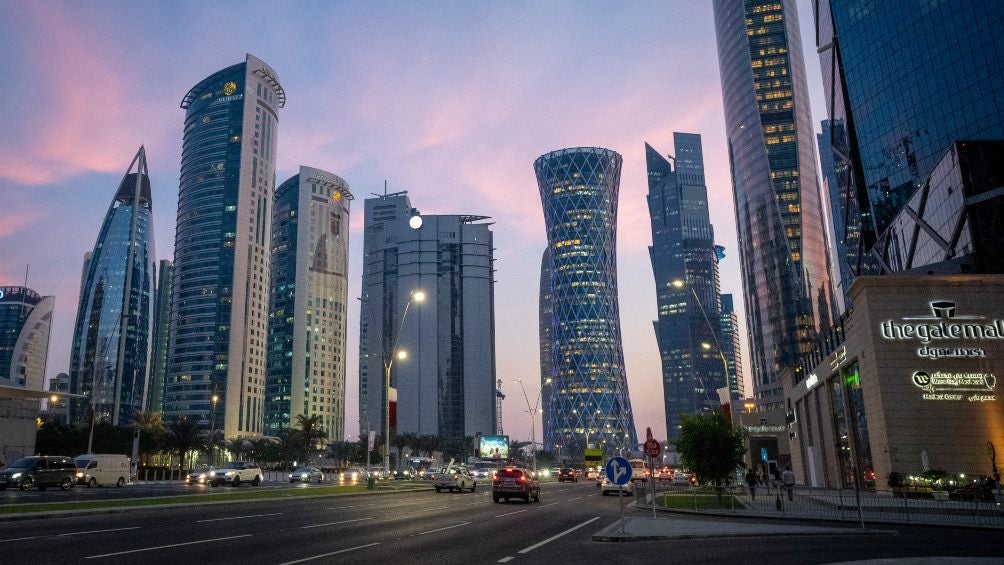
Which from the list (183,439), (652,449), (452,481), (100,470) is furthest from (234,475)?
(183,439)

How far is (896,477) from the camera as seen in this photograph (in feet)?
141

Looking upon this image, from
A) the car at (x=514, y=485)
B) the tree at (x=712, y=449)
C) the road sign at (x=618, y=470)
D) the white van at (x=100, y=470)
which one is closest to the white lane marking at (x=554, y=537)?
the road sign at (x=618, y=470)

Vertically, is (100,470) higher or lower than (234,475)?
higher

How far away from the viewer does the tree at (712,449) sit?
40438 millimetres

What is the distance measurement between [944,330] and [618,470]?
37169mm

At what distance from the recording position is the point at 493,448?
154875 millimetres

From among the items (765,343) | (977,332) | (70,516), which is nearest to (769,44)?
(765,343)

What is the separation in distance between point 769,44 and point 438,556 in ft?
637

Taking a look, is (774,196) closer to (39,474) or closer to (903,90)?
(903,90)

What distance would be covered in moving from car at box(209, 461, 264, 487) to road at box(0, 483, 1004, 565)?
98.1 ft

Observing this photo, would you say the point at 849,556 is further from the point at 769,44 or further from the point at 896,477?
the point at 769,44

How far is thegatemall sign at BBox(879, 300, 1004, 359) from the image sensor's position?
151 feet

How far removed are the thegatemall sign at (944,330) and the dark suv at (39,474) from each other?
5424 cm

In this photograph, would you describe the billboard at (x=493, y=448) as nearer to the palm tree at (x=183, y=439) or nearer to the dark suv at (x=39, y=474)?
the palm tree at (x=183, y=439)
